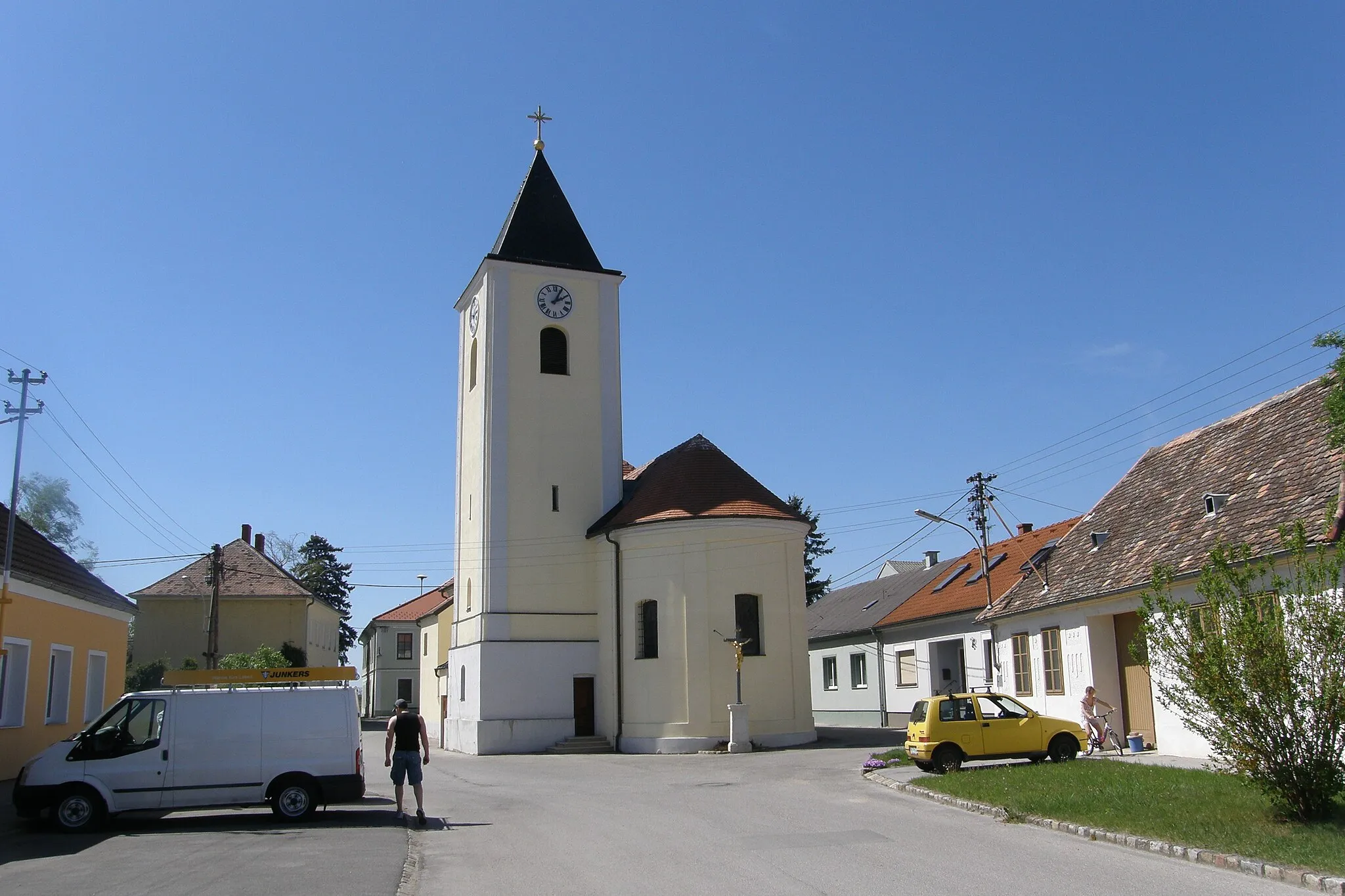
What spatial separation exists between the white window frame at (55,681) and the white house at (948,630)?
76.9 feet

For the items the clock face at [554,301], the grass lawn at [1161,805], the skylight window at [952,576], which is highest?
the clock face at [554,301]

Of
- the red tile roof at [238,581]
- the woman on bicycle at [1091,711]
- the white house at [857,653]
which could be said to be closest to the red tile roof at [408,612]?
the red tile roof at [238,581]

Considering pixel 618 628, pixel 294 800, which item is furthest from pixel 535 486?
pixel 294 800

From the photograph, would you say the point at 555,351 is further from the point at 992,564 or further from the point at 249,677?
the point at 249,677

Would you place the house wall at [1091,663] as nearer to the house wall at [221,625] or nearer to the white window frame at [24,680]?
the white window frame at [24,680]

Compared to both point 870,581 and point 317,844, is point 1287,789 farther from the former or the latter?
point 870,581

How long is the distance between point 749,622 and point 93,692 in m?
16.9

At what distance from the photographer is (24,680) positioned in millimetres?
19719

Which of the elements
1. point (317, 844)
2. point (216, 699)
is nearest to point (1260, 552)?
point (317, 844)

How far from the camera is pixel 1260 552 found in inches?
639

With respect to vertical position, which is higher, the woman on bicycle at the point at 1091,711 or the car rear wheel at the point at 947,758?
the woman on bicycle at the point at 1091,711

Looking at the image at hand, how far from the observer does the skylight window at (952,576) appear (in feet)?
130

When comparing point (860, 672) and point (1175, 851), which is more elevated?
point (860, 672)

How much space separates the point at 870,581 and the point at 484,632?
Result: 24274 mm
